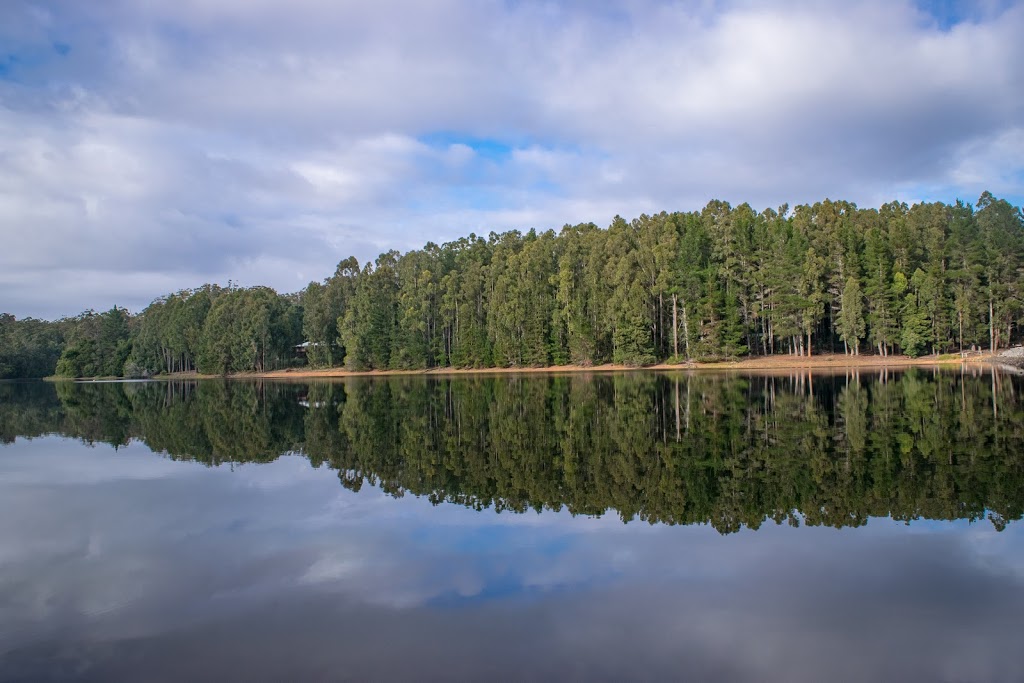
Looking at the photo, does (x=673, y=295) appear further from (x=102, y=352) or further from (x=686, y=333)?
(x=102, y=352)

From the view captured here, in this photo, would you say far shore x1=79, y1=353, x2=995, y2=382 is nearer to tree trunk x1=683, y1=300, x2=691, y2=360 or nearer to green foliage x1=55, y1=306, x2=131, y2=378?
tree trunk x1=683, y1=300, x2=691, y2=360

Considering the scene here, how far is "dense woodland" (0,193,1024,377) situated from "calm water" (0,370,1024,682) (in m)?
56.0

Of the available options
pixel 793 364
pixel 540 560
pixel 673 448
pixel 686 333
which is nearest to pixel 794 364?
pixel 793 364

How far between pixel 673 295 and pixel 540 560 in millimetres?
71658

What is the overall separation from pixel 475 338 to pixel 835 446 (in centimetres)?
7459

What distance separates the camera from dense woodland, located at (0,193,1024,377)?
70.4 meters

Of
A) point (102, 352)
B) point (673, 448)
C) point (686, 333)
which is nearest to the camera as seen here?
point (673, 448)

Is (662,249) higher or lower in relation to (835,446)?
higher

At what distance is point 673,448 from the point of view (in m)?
17.1

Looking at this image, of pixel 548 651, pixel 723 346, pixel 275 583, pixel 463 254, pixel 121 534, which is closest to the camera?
pixel 548 651

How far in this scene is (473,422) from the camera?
25922mm

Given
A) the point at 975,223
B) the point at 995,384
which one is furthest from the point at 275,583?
the point at 975,223

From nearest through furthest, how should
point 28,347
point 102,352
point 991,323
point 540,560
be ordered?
1. point 540,560
2. point 991,323
3. point 102,352
4. point 28,347

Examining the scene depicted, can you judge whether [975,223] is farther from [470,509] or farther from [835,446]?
[470,509]
